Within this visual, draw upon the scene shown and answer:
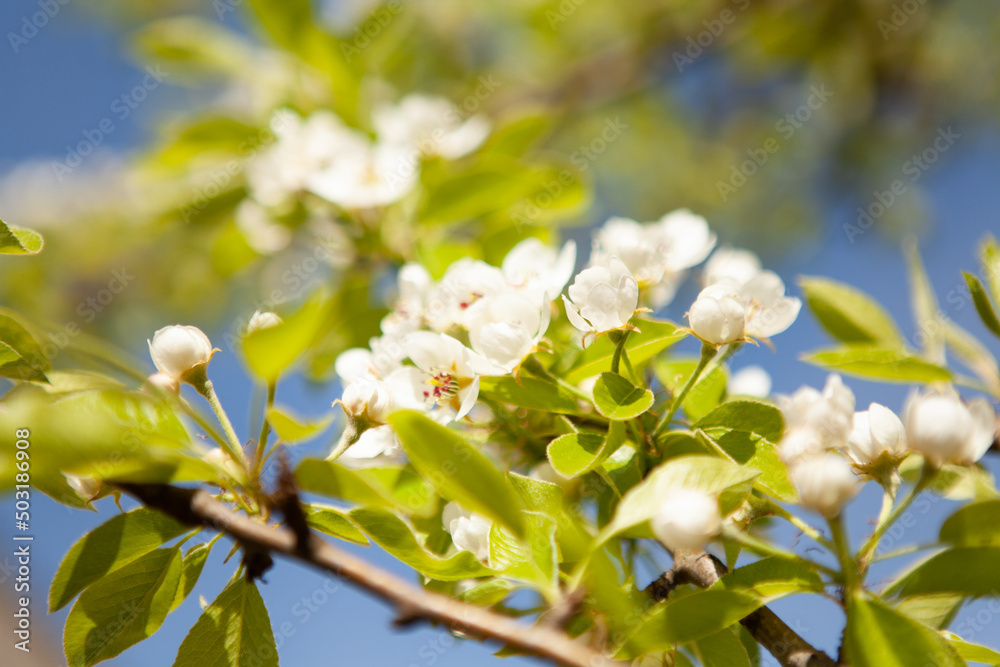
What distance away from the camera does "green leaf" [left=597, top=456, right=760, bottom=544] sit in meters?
0.55

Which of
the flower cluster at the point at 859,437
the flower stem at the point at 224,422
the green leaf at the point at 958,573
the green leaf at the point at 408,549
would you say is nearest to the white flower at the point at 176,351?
the flower stem at the point at 224,422

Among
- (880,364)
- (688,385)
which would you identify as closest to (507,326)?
(688,385)

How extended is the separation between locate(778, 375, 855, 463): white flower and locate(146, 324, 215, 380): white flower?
0.65 meters

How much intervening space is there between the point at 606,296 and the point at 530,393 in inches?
5.6

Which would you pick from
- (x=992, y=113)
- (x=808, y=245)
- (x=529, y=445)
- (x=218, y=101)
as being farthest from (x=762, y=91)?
(x=529, y=445)

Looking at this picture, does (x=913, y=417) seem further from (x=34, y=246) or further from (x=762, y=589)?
(x=34, y=246)

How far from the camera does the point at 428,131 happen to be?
60.0 inches

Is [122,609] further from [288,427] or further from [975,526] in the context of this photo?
[975,526]

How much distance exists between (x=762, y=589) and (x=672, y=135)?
150 inches

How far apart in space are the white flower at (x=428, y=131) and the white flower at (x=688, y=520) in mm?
1116

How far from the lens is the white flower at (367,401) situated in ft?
2.51

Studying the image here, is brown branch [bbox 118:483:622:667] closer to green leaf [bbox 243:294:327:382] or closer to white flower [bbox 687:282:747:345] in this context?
green leaf [bbox 243:294:327:382]

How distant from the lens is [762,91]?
4242 millimetres

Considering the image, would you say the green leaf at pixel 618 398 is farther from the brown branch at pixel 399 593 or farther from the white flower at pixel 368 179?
the white flower at pixel 368 179
